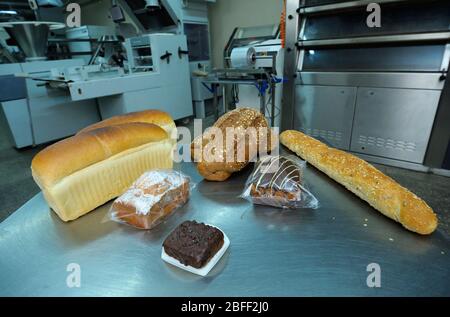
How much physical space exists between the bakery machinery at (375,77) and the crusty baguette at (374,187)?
163 centimetres

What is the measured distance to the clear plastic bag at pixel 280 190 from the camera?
66cm

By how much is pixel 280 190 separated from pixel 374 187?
249 mm

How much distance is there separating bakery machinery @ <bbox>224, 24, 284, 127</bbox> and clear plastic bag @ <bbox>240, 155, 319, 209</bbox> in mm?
1928

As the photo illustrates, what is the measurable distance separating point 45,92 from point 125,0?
5.36 ft

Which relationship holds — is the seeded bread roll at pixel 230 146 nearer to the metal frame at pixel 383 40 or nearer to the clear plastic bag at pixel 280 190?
the clear plastic bag at pixel 280 190

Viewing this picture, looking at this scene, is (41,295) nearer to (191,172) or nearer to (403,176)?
(191,172)

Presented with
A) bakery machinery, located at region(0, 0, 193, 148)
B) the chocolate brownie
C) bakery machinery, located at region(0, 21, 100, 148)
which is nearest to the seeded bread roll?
the chocolate brownie

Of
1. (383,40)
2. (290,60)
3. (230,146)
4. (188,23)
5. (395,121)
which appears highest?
(188,23)

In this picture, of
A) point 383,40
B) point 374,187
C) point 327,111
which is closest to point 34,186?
point 374,187

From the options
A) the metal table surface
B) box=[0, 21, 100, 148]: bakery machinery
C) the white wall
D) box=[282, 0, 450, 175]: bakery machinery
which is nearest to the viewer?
the metal table surface

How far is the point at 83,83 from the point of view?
7.60 feet

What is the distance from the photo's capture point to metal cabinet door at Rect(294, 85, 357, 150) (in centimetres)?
234

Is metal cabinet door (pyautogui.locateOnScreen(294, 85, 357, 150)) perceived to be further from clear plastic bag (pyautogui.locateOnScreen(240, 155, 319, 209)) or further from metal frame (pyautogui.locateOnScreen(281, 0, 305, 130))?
clear plastic bag (pyautogui.locateOnScreen(240, 155, 319, 209))

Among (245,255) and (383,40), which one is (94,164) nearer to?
(245,255)
